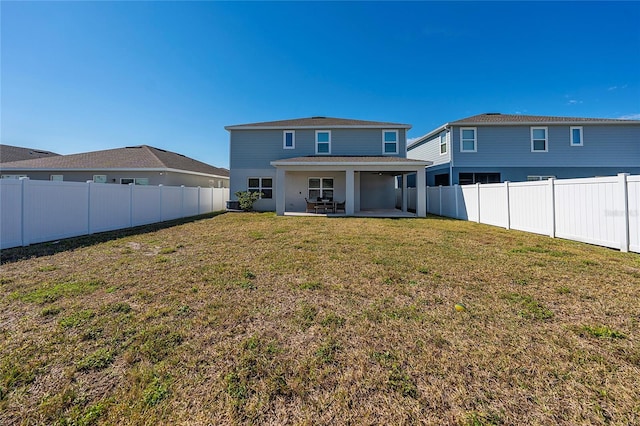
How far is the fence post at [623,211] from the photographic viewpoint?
5773 mm

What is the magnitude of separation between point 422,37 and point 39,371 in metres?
20.0

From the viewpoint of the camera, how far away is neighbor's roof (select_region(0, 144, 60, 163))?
21.4 m

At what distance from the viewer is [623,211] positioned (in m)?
5.83

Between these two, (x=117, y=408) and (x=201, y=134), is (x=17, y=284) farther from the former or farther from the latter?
(x=201, y=134)

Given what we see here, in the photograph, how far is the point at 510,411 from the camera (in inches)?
69.0

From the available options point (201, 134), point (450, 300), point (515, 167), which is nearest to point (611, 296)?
point (450, 300)

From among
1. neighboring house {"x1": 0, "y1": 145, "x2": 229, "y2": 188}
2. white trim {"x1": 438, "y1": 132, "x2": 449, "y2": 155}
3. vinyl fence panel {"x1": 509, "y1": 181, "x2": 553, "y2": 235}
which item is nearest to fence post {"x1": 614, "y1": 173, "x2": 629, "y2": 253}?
vinyl fence panel {"x1": 509, "y1": 181, "x2": 553, "y2": 235}

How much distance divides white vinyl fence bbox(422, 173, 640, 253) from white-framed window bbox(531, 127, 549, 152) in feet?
30.8

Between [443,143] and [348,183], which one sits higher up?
[443,143]

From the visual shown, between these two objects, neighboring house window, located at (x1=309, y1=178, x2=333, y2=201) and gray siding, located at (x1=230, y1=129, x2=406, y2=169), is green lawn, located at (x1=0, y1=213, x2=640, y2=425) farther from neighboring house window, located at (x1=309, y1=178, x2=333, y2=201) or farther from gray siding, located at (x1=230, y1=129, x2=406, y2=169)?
gray siding, located at (x1=230, y1=129, x2=406, y2=169)

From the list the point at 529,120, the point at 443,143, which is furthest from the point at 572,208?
the point at 529,120

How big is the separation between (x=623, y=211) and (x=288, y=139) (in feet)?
50.8

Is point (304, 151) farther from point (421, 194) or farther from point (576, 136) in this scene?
point (576, 136)

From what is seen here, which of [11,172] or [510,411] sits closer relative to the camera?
[510,411]
